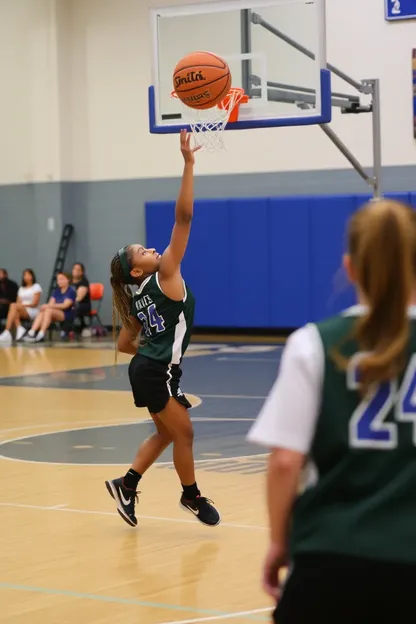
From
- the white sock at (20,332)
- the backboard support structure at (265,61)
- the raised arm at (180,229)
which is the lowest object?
the white sock at (20,332)

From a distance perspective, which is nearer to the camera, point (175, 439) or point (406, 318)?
point (406, 318)

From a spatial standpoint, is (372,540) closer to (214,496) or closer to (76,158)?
(214,496)

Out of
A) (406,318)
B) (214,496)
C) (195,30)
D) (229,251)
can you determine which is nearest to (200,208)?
(229,251)

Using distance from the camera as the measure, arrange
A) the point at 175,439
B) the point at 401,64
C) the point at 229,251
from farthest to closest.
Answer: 1. the point at 229,251
2. the point at 401,64
3. the point at 175,439

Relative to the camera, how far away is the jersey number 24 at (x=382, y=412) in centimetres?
258

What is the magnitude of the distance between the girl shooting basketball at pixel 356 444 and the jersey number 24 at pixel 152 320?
420cm

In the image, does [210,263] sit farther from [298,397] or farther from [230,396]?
[298,397]

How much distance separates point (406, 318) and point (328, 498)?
1.36 ft

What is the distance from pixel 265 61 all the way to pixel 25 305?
9532 millimetres

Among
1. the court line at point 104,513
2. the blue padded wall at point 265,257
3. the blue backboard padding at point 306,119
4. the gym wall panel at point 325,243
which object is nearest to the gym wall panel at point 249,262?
the blue padded wall at point 265,257

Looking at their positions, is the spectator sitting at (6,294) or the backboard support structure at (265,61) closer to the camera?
the backboard support structure at (265,61)

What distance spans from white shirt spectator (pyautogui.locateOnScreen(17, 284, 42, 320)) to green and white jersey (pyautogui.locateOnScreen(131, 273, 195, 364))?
16242mm

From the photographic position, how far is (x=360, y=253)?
8.39 ft

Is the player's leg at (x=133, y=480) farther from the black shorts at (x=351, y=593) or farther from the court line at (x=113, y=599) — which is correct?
the black shorts at (x=351, y=593)
